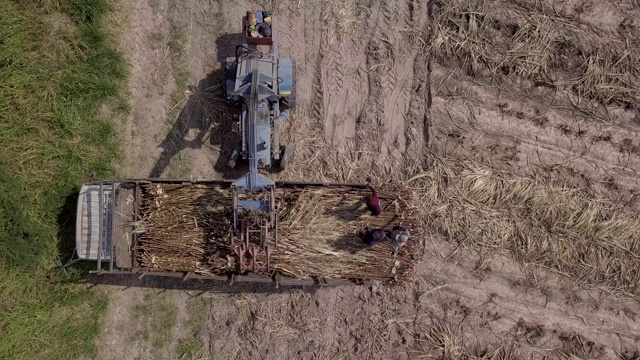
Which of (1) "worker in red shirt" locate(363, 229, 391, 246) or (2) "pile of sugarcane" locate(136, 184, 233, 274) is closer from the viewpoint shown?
(1) "worker in red shirt" locate(363, 229, 391, 246)

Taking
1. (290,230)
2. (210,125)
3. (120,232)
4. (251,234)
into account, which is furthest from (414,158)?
(120,232)

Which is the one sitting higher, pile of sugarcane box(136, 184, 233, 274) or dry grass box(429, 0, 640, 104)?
dry grass box(429, 0, 640, 104)

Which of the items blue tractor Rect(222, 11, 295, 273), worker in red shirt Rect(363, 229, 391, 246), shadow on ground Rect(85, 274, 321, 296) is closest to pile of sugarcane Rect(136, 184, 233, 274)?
blue tractor Rect(222, 11, 295, 273)

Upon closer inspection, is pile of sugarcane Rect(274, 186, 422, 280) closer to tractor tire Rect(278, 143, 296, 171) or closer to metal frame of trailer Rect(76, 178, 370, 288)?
metal frame of trailer Rect(76, 178, 370, 288)

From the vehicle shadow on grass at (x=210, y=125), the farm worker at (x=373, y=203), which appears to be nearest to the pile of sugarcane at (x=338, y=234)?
the farm worker at (x=373, y=203)

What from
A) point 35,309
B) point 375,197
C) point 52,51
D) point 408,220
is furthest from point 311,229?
point 52,51

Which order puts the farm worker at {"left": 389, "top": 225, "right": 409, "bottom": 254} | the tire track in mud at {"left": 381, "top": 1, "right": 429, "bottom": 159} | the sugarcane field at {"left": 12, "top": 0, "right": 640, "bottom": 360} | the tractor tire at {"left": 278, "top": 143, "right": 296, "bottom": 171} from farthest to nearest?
the tire track in mud at {"left": 381, "top": 1, "right": 429, "bottom": 159}, the sugarcane field at {"left": 12, "top": 0, "right": 640, "bottom": 360}, the tractor tire at {"left": 278, "top": 143, "right": 296, "bottom": 171}, the farm worker at {"left": 389, "top": 225, "right": 409, "bottom": 254}

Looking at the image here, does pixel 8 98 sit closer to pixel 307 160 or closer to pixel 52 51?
pixel 52 51
